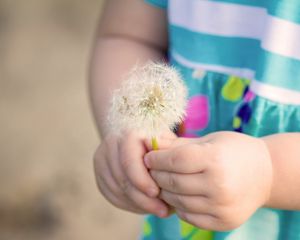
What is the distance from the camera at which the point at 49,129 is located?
2.10 m

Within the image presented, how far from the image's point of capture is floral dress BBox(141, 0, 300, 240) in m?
0.75

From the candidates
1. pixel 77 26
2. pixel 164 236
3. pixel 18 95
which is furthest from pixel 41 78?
pixel 164 236

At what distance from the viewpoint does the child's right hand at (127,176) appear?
0.71 m

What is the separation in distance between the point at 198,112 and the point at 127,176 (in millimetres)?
163

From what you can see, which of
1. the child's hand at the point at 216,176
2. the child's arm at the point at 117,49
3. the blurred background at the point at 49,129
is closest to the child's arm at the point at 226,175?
the child's hand at the point at 216,176

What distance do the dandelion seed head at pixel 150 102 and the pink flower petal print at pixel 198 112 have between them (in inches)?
6.4

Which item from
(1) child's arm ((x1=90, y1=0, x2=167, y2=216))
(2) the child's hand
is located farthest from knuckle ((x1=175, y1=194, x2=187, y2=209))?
Result: (1) child's arm ((x1=90, y1=0, x2=167, y2=216))

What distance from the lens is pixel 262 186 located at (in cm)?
67

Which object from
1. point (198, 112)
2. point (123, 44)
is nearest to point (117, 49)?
point (123, 44)

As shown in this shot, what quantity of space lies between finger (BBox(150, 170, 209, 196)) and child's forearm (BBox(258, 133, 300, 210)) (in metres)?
0.09

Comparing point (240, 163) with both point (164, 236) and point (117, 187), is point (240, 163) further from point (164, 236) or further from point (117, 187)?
point (164, 236)

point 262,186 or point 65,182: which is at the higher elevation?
point 262,186

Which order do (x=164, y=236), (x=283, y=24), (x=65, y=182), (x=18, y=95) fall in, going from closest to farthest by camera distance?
(x=283, y=24) → (x=164, y=236) → (x=65, y=182) → (x=18, y=95)

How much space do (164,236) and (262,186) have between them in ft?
0.96
